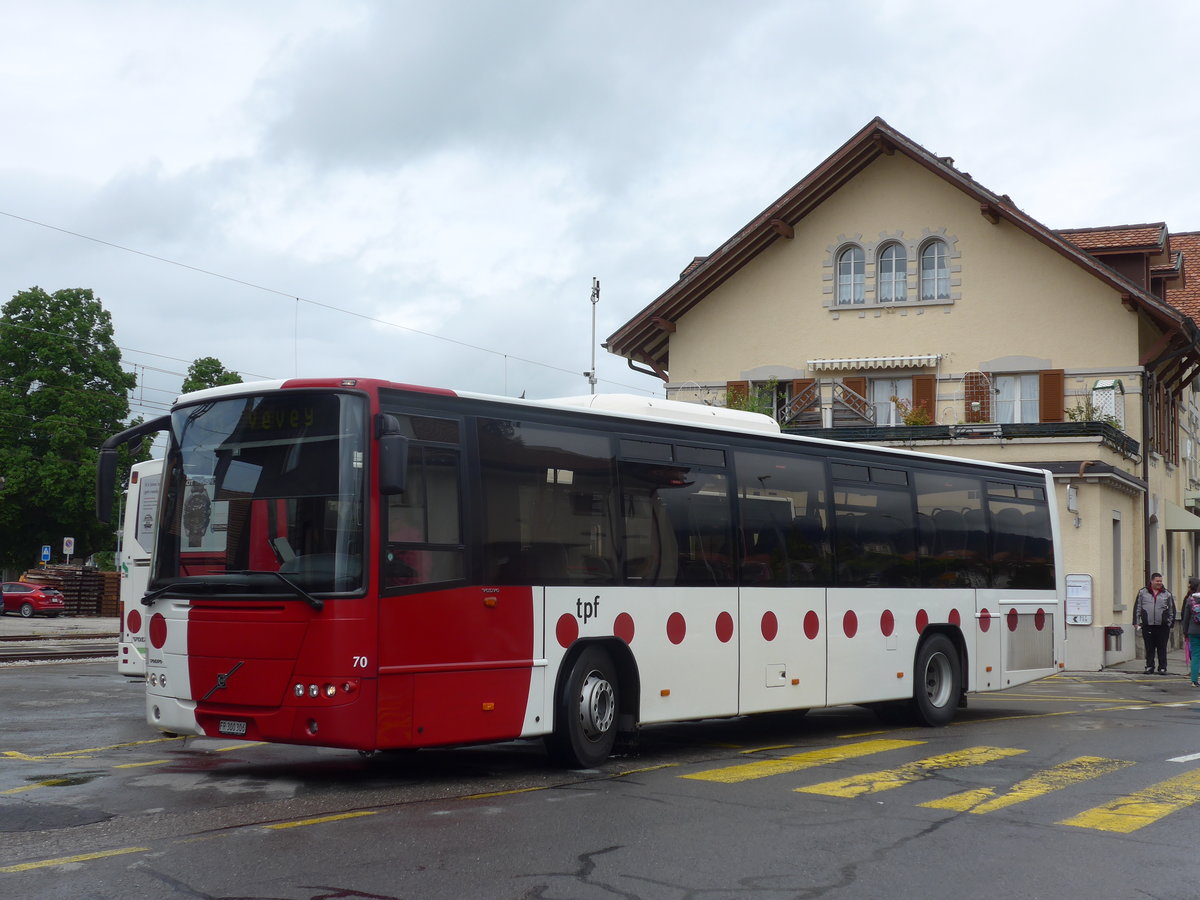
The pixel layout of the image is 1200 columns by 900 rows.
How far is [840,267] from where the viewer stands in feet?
115

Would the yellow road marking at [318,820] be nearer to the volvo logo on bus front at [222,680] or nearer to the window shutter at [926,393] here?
the volvo logo on bus front at [222,680]

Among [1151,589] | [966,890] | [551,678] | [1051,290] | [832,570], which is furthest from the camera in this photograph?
[1051,290]

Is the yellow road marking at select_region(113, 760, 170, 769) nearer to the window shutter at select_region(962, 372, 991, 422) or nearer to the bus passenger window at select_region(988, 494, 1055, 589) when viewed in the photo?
the bus passenger window at select_region(988, 494, 1055, 589)

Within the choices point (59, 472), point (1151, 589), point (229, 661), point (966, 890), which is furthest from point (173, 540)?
point (59, 472)

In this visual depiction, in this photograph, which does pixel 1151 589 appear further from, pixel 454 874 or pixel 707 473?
pixel 454 874

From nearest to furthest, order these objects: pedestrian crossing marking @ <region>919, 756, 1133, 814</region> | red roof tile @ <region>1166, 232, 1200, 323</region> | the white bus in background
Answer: pedestrian crossing marking @ <region>919, 756, 1133, 814</region> < the white bus in background < red roof tile @ <region>1166, 232, 1200, 323</region>

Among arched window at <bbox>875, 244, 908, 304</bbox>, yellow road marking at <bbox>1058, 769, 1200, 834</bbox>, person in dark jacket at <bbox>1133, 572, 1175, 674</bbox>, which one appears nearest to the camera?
yellow road marking at <bbox>1058, 769, 1200, 834</bbox>

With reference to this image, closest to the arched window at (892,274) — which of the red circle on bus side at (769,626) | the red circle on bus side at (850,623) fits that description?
the red circle on bus side at (850,623)

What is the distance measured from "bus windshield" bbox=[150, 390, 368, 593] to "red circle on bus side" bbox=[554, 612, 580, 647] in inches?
78.3

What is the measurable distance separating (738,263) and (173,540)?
2659 cm

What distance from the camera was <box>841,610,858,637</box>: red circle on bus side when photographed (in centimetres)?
1427

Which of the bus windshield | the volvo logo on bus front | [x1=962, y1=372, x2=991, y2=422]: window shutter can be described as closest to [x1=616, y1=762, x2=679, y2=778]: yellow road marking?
the bus windshield

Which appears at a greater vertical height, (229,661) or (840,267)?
(840,267)

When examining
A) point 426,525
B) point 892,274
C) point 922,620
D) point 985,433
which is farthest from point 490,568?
point 892,274
